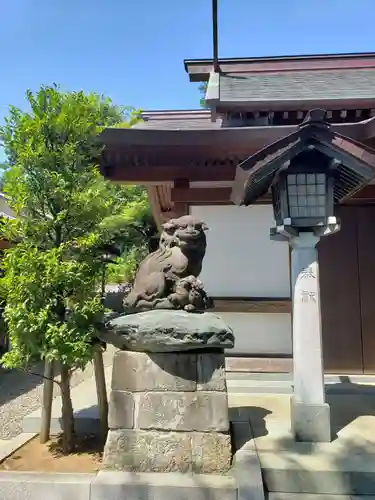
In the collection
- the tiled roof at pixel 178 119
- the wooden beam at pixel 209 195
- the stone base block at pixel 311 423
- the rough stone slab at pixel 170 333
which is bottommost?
the stone base block at pixel 311 423

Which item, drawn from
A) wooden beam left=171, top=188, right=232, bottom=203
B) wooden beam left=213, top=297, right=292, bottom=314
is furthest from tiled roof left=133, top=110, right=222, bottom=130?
wooden beam left=213, top=297, right=292, bottom=314

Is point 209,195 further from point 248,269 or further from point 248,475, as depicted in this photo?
point 248,475

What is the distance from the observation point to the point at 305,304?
→ 3.41m

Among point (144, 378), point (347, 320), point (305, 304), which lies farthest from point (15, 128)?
point (347, 320)

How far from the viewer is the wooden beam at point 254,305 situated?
5.24 meters

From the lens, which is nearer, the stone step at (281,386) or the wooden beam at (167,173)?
the stone step at (281,386)

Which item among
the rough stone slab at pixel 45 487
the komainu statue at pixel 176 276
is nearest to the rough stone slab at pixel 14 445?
the rough stone slab at pixel 45 487

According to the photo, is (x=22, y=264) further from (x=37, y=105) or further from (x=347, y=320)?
(x=347, y=320)

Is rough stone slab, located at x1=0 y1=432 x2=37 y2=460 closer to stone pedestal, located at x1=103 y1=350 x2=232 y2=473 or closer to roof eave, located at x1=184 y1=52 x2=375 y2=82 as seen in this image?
stone pedestal, located at x1=103 y1=350 x2=232 y2=473

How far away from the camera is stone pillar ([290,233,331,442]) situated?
3281mm

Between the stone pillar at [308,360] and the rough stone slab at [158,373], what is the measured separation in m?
1.03

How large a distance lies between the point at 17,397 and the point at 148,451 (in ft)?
15.5

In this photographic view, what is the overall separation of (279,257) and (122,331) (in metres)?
3.09

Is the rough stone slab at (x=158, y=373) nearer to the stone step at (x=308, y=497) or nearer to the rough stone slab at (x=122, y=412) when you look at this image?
the rough stone slab at (x=122, y=412)
